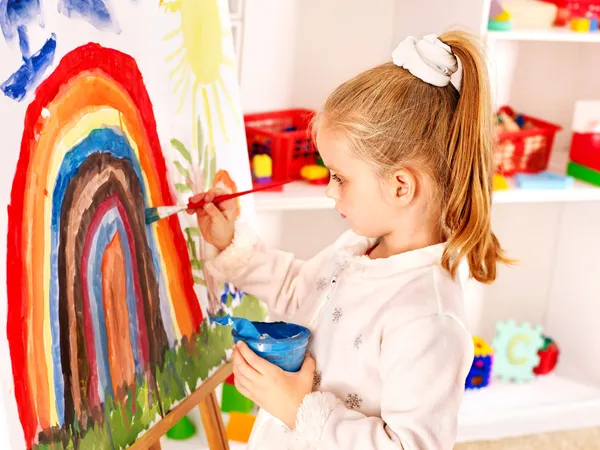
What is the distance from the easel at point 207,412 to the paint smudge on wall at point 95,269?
0.05 feet

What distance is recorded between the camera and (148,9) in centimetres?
118

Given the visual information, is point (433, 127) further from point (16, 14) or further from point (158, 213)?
point (16, 14)

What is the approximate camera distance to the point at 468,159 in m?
1.16

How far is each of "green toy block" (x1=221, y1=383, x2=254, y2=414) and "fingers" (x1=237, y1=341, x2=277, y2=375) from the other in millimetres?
948

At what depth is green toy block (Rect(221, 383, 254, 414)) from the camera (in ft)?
6.89

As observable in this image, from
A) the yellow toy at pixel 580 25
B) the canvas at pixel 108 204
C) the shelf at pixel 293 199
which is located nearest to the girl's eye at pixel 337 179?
the canvas at pixel 108 204

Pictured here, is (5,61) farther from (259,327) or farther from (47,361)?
(259,327)

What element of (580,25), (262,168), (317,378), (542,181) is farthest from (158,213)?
(580,25)

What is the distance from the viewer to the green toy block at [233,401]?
2100mm

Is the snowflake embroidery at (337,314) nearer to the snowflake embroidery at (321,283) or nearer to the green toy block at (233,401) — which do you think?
the snowflake embroidery at (321,283)

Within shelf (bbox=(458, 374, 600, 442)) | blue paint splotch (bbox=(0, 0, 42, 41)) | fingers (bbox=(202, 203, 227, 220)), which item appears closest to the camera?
blue paint splotch (bbox=(0, 0, 42, 41))

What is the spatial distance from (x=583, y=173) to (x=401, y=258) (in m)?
1.25

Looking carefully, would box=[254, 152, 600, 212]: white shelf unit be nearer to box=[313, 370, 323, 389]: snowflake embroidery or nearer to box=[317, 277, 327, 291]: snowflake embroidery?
box=[317, 277, 327, 291]: snowflake embroidery

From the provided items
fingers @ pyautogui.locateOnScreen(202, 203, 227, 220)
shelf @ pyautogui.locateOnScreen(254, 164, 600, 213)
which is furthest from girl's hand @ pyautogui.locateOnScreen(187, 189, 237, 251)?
shelf @ pyautogui.locateOnScreen(254, 164, 600, 213)
